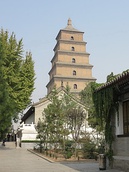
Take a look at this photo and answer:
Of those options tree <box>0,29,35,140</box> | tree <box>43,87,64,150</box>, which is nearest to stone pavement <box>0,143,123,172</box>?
tree <box>43,87,64,150</box>

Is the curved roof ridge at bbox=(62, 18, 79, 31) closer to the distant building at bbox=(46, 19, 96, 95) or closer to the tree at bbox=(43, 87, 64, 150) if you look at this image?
the distant building at bbox=(46, 19, 96, 95)

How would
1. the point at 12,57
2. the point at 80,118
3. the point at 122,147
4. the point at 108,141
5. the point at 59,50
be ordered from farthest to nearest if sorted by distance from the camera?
the point at 59,50
the point at 12,57
the point at 80,118
the point at 108,141
the point at 122,147

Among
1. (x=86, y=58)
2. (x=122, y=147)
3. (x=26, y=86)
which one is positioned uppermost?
(x=86, y=58)

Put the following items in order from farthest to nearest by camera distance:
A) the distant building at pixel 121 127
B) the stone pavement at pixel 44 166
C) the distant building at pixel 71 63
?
the distant building at pixel 71 63
the stone pavement at pixel 44 166
the distant building at pixel 121 127

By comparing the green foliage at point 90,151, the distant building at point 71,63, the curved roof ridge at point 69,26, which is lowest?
the green foliage at point 90,151

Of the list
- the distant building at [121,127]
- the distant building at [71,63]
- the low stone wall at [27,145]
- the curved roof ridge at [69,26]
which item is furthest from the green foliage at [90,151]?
the curved roof ridge at [69,26]

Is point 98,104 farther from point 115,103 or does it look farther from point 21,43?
point 21,43

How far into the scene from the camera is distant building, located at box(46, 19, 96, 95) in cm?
5672

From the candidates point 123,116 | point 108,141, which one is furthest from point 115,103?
point 108,141

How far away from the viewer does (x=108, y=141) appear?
1421 cm

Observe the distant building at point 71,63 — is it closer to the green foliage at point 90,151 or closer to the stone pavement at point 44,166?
the green foliage at point 90,151

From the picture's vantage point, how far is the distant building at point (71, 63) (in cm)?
5672

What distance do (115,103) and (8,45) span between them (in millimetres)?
20952

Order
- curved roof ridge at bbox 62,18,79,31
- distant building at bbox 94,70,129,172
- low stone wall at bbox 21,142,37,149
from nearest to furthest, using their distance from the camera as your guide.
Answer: distant building at bbox 94,70,129,172, low stone wall at bbox 21,142,37,149, curved roof ridge at bbox 62,18,79,31
